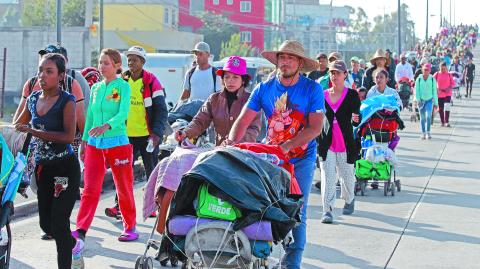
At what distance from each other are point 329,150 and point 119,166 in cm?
297

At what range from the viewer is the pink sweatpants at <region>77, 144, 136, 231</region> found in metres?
9.70

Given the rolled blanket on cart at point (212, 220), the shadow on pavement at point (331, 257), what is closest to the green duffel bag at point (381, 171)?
the shadow on pavement at point (331, 257)

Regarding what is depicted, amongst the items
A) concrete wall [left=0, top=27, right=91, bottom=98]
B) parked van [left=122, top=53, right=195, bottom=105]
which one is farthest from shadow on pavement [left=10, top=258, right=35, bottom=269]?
concrete wall [left=0, top=27, right=91, bottom=98]

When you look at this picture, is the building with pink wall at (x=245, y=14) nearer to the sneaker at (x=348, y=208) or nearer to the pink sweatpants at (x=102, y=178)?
the sneaker at (x=348, y=208)

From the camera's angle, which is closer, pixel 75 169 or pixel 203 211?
pixel 203 211

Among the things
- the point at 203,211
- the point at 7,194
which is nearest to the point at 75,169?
the point at 7,194

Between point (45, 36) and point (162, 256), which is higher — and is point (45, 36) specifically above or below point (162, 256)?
above

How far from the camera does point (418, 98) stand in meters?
23.1

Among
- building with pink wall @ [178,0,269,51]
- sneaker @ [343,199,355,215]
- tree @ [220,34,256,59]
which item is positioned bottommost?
sneaker @ [343,199,355,215]

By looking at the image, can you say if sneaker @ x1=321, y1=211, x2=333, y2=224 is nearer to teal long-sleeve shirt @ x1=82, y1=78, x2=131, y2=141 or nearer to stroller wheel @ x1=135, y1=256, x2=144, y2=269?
teal long-sleeve shirt @ x1=82, y1=78, x2=131, y2=141

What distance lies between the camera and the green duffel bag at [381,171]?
1410cm

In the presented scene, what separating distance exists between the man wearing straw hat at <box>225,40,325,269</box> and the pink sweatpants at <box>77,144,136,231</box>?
83.3 inches

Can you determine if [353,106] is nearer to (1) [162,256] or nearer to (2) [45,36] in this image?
(1) [162,256]

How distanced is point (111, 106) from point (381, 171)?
5374 mm
